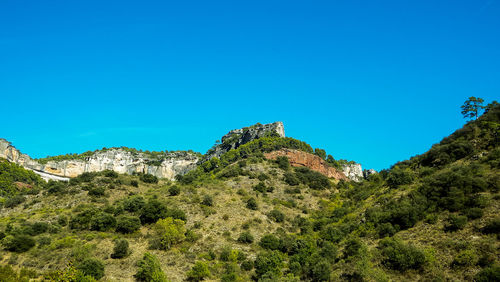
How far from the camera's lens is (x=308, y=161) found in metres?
82.6

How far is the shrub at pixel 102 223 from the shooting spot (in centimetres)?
4231

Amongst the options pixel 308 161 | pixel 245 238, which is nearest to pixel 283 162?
pixel 308 161

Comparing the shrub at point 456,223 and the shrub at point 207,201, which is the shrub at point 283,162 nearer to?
the shrub at point 207,201

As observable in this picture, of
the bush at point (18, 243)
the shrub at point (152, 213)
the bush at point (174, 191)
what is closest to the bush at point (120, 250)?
the shrub at point (152, 213)

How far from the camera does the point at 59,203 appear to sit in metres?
54.3

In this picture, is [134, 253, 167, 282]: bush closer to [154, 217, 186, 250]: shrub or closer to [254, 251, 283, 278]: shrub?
[154, 217, 186, 250]: shrub

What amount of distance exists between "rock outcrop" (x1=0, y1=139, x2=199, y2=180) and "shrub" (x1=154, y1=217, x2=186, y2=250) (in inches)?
2447

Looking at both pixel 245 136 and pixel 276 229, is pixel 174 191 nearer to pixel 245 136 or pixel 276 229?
pixel 276 229

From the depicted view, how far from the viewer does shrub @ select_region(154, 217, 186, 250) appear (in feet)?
128

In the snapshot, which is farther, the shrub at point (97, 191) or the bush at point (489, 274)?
the shrub at point (97, 191)

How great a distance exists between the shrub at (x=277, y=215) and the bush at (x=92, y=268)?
26047mm

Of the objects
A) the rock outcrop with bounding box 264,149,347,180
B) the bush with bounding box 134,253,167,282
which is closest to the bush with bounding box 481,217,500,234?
the bush with bounding box 134,253,167,282

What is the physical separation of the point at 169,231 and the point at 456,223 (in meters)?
29.3

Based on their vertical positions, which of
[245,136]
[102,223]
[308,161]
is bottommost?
[102,223]
